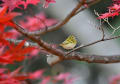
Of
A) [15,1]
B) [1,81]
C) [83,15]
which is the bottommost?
[83,15]

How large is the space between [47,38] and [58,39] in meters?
0.16

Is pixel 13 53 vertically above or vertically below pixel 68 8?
above

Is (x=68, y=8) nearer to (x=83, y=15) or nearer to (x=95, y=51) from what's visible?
(x=83, y=15)

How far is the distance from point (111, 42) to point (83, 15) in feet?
1.54

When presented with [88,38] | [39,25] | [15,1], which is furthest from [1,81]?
[88,38]

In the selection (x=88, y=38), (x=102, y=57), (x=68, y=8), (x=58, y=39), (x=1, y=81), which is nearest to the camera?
(x=1, y=81)

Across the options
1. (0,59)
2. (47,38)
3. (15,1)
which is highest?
(15,1)

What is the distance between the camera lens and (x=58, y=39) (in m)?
3.56

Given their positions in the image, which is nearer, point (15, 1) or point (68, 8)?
point (15, 1)

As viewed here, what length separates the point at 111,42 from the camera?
3223 mm

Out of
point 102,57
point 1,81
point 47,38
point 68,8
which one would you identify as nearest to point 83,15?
point 68,8

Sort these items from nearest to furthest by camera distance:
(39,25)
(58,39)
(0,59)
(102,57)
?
(0,59) → (102,57) → (39,25) → (58,39)

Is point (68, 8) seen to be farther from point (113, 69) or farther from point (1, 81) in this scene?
point (1, 81)

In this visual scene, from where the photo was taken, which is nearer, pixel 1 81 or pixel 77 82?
pixel 1 81
